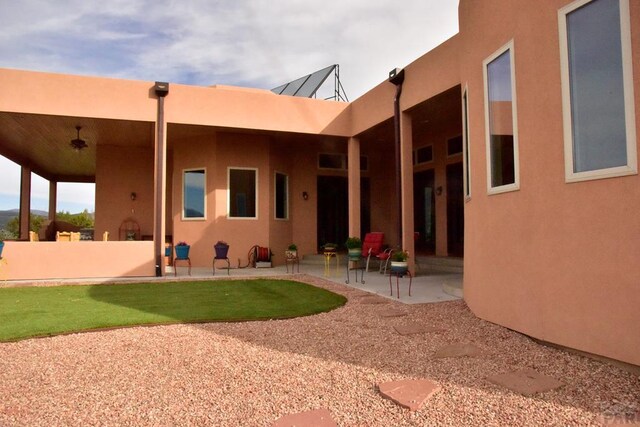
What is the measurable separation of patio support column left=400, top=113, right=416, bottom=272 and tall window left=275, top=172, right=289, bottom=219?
4.28m

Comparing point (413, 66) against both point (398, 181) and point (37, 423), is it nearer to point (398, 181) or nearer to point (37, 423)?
point (398, 181)

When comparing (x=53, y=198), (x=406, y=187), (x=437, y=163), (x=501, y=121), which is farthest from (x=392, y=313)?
(x=53, y=198)

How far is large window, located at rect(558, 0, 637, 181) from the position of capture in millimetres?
2900

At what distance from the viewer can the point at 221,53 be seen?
1312 cm

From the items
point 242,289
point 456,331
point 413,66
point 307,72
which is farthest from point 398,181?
point 307,72

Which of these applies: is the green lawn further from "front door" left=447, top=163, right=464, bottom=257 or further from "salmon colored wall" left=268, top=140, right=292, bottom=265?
"front door" left=447, top=163, right=464, bottom=257

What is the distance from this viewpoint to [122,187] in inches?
475

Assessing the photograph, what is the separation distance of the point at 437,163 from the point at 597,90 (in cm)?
787

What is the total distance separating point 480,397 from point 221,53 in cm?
1308

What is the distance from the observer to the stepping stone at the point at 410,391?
8.04ft

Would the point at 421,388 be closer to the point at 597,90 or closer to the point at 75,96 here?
the point at 597,90

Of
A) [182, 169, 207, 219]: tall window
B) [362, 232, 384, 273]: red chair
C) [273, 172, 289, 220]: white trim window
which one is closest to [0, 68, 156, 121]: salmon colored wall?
[182, 169, 207, 219]: tall window

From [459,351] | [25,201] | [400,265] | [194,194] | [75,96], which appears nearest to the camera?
[459,351]

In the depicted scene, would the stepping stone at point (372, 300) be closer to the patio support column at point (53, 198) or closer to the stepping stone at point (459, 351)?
the stepping stone at point (459, 351)
